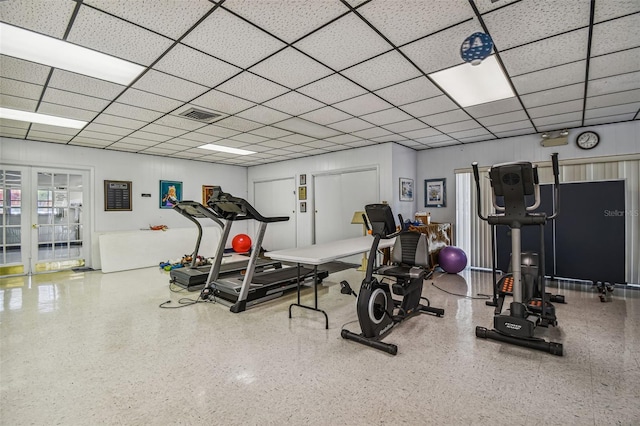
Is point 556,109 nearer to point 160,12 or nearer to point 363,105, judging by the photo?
point 363,105

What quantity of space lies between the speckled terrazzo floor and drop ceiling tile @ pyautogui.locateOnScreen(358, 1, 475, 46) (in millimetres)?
2597

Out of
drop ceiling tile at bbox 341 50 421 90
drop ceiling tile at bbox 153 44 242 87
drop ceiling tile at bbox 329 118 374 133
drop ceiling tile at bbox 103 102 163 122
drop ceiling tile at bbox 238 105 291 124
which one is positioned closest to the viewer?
drop ceiling tile at bbox 153 44 242 87

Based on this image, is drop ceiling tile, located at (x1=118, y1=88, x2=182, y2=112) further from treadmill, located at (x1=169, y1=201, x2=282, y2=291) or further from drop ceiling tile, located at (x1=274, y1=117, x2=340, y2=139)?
drop ceiling tile, located at (x1=274, y1=117, x2=340, y2=139)

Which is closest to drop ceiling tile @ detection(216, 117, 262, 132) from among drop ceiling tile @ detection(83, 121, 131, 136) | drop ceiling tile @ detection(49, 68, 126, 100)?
drop ceiling tile @ detection(49, 68, 126, 100)

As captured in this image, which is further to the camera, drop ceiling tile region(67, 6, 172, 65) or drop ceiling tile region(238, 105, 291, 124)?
drop ceiling tile region(238, 105, 291, 124)

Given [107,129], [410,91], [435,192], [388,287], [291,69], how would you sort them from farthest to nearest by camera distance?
[435,192] → [107,129] → [410,91] → [388,287] → [291,69]

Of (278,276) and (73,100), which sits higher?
(73,100)

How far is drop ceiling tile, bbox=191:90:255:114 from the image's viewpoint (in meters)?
3.61

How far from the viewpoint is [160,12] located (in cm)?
208

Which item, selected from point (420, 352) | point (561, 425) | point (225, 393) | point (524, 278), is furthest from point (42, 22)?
point (524, 278)

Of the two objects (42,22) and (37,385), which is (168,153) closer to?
(42,22)

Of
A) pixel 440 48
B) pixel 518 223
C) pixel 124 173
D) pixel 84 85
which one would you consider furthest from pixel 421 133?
pixel 124 173

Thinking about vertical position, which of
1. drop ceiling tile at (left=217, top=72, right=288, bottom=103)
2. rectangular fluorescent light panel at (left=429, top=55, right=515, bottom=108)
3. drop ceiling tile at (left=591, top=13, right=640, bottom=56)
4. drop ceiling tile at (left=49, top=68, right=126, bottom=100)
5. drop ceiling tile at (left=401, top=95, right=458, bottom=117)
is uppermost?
rectangular fluorescent light panel at (left=429, top=55, right=515, bottom=108)

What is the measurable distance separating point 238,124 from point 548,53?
3.90 meters
